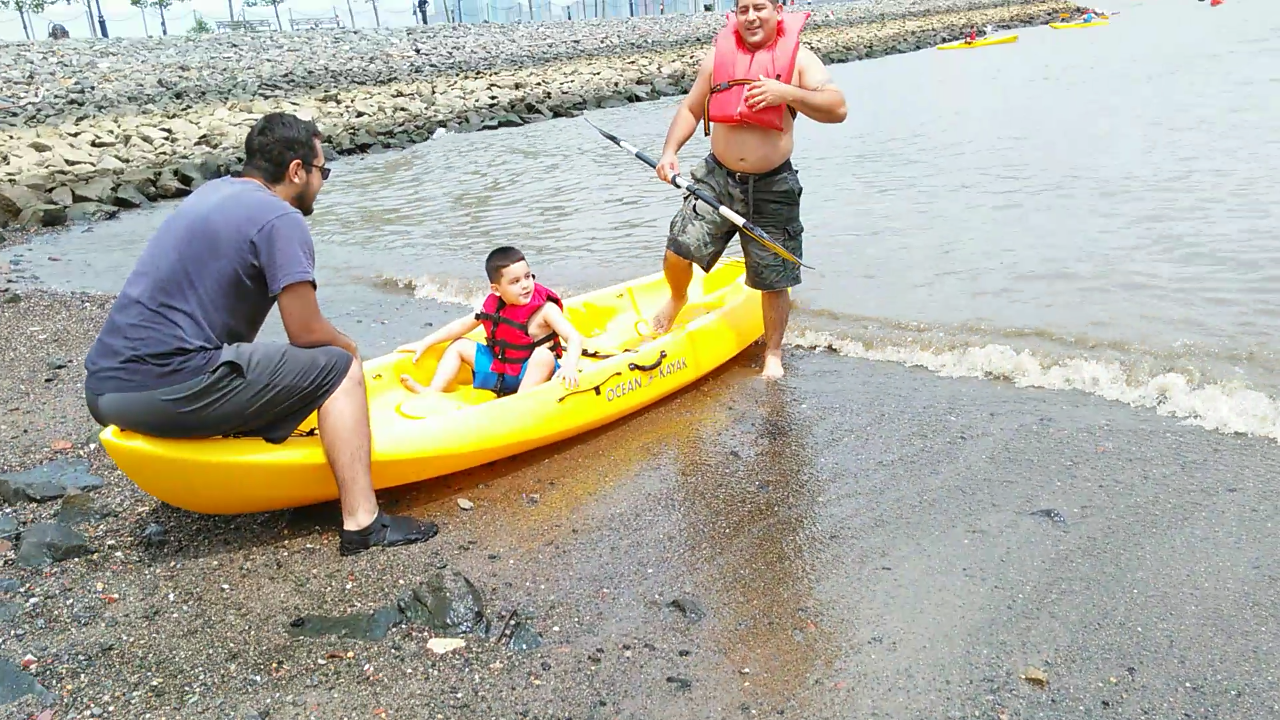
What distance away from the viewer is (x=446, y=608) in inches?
127

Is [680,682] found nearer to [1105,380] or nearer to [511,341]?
[511,341]

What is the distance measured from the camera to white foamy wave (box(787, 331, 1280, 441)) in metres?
4.49

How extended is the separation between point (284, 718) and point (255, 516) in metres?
1.43

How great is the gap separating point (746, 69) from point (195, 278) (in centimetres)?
300

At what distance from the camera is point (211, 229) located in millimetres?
3232

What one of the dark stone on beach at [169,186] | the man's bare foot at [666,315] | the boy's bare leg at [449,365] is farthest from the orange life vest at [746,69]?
the dark stone on beach at [169,186]

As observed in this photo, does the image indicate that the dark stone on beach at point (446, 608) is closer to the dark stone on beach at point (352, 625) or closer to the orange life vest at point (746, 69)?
the dark stone on beach at point (352, 625)

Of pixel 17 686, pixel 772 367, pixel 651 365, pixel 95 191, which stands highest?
pixel 95 191

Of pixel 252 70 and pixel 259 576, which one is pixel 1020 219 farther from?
pixel 252 70

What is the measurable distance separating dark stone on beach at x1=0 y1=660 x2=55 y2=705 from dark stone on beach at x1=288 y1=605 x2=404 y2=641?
2.34 feet

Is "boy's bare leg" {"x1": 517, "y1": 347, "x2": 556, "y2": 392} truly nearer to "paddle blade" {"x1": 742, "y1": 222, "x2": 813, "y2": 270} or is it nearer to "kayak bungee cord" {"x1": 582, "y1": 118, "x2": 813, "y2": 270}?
"kayak bungee cord" {"x1": 582, "y1": 118, "x2": 813, "y2": 270}

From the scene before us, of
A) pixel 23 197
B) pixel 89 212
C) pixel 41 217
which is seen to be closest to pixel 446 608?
pixel 41 217

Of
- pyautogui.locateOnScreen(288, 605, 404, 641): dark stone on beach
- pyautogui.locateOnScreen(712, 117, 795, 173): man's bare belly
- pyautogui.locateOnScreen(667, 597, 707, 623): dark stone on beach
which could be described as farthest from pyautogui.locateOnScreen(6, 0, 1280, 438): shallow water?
pyautogui.locateOnScreen(288, 605, 404, 641): dark stone on beach

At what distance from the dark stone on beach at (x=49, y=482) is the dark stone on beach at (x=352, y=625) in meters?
1.68
